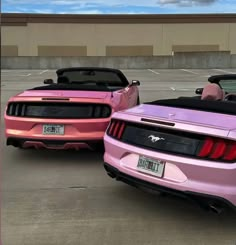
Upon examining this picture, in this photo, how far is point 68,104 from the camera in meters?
6.38

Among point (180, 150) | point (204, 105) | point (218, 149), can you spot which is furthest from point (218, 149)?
point (204, 105)

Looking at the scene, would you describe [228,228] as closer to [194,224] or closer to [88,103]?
[194,224]

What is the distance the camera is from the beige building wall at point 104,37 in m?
55.4

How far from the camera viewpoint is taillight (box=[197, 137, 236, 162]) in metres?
3.99

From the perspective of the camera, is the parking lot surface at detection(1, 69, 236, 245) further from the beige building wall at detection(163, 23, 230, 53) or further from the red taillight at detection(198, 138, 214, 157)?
the beige building wall at detection(163, 23, 230, 53)

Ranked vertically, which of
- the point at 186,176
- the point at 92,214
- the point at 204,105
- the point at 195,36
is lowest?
the point at 92,214

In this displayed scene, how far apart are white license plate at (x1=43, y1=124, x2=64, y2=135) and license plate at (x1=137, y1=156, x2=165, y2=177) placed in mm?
2017

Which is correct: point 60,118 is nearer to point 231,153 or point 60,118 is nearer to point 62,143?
point 62,143

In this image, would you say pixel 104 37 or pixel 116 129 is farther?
pixel 104 37

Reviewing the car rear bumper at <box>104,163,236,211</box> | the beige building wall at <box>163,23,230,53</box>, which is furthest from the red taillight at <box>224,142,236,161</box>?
the beige building wall at <box>163,23,230,53</box>

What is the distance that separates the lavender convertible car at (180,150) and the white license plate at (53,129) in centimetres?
130

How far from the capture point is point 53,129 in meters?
6.29

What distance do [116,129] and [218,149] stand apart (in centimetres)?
127

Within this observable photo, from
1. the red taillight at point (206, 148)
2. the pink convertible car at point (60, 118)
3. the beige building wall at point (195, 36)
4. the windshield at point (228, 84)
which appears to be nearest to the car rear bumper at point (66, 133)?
the pink convertible car at point (60, 118)
